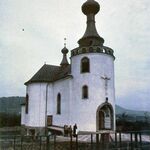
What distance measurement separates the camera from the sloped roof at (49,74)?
31.7 m

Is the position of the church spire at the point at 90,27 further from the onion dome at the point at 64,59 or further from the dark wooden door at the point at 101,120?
the onion dome at the point at 64,59

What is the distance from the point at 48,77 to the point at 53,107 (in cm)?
369

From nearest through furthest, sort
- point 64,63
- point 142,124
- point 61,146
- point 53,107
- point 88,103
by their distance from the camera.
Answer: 1. point 61,146
2. point 88,103
3. point 142,124
4. point 53,107
5. point 64,63

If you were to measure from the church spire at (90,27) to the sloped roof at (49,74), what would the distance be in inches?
160

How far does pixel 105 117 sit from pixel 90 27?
921 centimetres

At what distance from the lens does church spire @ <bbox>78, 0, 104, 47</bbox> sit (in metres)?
27.9

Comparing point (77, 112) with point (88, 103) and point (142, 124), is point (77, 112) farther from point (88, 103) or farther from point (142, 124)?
point (142, 124)

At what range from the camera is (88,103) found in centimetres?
2541

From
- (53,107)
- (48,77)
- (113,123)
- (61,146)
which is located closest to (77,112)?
(113,123)

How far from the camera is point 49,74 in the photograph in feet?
109

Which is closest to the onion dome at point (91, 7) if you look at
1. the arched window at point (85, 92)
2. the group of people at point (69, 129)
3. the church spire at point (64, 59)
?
the arched window at point (85, 92)

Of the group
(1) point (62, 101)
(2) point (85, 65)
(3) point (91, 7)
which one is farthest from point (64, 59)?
(2) point (85, 65)

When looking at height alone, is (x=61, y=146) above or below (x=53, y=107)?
below

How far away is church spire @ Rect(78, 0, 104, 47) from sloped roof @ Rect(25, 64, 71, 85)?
4.06 m
